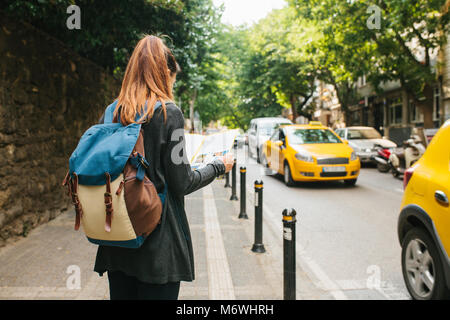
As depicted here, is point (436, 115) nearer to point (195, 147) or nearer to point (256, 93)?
point (256, 93)

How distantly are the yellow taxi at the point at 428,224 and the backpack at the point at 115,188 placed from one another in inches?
93.8

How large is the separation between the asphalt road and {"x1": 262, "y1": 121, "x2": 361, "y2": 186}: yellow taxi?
0.36 metres

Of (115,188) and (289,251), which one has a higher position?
(115,188)

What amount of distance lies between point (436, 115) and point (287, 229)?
2028cm

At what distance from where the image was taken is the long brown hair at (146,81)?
183 centimetres

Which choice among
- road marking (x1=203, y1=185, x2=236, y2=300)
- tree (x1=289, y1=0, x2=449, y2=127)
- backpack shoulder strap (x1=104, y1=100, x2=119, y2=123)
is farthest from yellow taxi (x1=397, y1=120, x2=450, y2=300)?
tree (x1=289, y1=0, x2=449, y2=127)

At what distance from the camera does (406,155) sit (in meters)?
11.9

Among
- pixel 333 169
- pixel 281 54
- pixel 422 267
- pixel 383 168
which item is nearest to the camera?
pixel 422 267

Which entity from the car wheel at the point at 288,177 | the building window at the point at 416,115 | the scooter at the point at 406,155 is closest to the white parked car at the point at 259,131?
the scooter at the point at 406,155

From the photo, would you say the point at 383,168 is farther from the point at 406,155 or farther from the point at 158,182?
the point at 158,182

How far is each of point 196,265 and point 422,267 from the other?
231cm

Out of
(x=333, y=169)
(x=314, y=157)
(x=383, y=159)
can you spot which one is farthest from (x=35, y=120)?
(x=383, y=159)

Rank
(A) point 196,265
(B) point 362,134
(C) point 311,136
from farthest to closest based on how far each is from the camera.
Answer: (B) point 362,134 < (C) point 311,136 < (A) point 196,265

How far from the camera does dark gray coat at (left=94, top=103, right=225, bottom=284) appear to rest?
182cm
